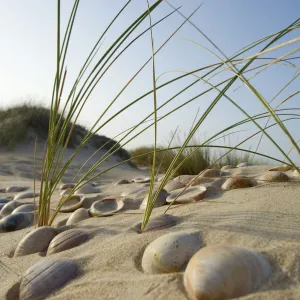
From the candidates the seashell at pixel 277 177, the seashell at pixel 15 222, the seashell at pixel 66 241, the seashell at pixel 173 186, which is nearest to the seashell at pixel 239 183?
the seashell at pixel 277 177

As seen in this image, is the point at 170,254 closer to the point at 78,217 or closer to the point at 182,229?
the point at 182,229

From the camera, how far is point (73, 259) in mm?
1143

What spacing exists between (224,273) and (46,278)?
0.50m

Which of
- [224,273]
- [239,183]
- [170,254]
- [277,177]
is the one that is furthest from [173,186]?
[224,273]

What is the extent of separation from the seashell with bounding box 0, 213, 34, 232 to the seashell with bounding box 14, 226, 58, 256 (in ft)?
1.69

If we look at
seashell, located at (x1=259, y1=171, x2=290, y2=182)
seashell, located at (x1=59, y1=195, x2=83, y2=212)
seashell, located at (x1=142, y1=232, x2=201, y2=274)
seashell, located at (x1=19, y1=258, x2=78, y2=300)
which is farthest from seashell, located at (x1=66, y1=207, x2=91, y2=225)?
seashell, located at (x1=259, y1=171, x2=290, y2=182)

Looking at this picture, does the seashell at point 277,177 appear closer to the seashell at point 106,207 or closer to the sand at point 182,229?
the sand at point 182,229

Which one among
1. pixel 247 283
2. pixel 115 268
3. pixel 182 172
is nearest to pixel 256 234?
pixel 247 283

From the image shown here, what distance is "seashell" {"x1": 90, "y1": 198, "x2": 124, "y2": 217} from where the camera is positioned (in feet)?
5.91

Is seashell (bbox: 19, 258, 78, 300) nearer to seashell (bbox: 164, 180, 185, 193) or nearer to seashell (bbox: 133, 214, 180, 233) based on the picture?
→ seashell (bbox: 133, 214, 180, 233)

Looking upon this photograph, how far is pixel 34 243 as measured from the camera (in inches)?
54.1

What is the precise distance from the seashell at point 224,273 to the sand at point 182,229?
2 centimetres

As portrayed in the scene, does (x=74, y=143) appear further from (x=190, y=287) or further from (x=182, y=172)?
(x=190, y=287)

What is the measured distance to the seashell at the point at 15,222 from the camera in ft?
6.13
